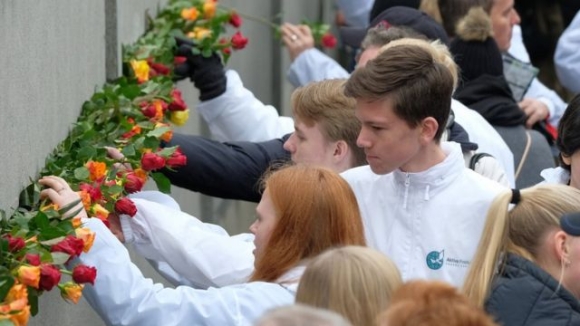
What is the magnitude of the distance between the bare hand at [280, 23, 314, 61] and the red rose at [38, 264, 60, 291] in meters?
4.38

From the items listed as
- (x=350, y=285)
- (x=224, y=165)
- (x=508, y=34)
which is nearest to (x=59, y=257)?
(x=350, y=285)

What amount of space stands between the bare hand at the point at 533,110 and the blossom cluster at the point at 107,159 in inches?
65.0

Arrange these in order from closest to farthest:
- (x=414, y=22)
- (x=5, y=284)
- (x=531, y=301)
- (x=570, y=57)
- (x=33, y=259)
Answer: (x=5, y=284) → (x=33, y=259) → (x=531, y=301) → (x=414, y=22) → (x=570, y=57)

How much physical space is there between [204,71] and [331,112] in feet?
4.52

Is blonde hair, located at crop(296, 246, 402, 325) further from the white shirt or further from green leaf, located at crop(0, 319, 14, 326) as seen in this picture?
the white shirt

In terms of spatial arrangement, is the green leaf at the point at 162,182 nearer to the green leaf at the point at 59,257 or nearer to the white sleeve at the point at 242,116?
the green leaf at the point at 59,257

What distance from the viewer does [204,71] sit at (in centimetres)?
593

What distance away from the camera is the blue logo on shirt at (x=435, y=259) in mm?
4152

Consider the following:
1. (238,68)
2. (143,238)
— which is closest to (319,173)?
(143,238)

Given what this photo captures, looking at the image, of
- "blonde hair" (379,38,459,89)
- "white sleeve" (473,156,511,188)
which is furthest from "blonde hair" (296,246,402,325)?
"white sleeve" (473,156,511,188)

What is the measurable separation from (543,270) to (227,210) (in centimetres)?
458

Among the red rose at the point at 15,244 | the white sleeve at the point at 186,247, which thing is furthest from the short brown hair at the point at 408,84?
the red rose at the point at 15,244

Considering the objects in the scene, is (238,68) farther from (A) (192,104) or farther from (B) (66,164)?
(B) (66,164)

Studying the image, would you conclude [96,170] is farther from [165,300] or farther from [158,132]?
[165,300]
